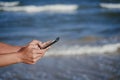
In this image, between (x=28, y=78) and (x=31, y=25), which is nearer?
(x=28, y=78)

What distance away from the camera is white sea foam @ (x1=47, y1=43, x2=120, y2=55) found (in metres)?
7.20

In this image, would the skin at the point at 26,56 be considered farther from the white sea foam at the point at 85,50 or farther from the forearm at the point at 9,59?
the white sea foam at the point at 85,50

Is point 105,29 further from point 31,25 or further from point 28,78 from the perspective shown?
point 28,78

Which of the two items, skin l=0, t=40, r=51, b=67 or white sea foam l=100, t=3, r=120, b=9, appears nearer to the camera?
skin l=0, t=40, r=51, b=67

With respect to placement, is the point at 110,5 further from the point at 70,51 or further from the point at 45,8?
the point at 70,51

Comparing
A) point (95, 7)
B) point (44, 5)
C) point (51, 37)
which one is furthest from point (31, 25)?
point (44, 5)

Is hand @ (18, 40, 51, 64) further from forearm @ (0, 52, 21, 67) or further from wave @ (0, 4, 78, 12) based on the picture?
wave @ (0, 4, 78, 12)

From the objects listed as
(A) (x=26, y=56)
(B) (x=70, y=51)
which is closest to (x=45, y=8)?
(B) (x=70, y=51)

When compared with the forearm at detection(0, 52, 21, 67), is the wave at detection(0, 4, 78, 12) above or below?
above

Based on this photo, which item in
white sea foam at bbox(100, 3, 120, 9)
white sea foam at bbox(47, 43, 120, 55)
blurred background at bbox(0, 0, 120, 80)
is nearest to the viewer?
blurred background at bbox(0, 0, 120, 80)

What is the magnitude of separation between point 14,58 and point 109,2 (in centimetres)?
1778

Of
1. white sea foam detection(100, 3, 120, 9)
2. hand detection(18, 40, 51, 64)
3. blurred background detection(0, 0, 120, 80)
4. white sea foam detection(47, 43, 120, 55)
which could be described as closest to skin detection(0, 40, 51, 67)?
hand detection(18, 40, 51, 64)

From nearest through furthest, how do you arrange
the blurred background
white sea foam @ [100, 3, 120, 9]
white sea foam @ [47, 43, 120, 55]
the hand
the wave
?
the hand → the blurred background → white sea foam @ [47, 43, 120, 55] → white sea foam @ [100, 3, 120, 9] → the wave

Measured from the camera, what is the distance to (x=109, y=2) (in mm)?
19094
